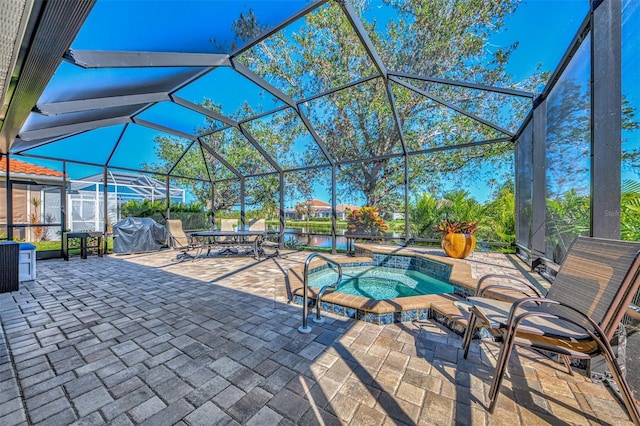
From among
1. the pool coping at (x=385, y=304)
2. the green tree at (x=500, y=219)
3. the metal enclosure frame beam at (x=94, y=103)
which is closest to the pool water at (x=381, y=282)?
the pool coping at (x=385, y=304)

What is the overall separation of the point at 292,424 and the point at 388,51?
30.5 feet

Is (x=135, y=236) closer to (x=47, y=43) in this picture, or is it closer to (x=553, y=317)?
(x=47, y=43)

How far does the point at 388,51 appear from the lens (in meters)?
7.79

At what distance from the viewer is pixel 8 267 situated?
3861mm

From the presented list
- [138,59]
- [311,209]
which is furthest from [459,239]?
[138,59]

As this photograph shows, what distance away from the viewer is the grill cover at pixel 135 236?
25.0 feet

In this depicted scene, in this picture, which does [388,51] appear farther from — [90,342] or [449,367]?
[90,342]

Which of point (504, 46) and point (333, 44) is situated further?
point (333, 44)

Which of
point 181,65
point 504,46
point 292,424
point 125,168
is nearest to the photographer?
point 292,424

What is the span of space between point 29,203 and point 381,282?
9.11 meters

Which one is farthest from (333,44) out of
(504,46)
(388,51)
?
(504,46)

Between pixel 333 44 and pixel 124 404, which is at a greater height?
pixel 333 44

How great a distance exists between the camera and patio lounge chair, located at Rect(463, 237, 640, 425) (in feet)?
4.78

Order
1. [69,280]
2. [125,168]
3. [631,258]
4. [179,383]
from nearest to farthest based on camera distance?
1. [631,258]
2. [179,383]
3. [69,280]
4. [125,168]
